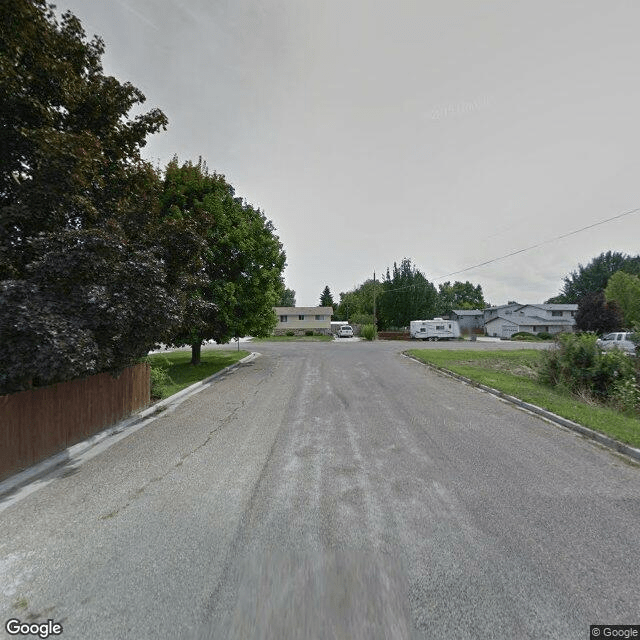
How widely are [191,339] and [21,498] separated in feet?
29.8

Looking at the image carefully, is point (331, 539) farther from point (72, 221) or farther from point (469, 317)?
point (469, 317)

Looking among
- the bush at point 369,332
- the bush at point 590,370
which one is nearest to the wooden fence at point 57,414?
the bush at point 590,370

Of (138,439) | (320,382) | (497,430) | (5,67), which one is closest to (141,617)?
(138,439)

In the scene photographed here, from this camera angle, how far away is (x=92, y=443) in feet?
18.1

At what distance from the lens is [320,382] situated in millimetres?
11047

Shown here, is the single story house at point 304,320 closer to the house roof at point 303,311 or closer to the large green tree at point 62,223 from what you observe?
the house roof at point 303,311

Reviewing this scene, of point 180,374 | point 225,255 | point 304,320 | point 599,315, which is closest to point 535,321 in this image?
point 599,315

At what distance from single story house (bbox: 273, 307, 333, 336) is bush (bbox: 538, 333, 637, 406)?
4119cm

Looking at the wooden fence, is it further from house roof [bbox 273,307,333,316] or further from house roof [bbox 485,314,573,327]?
house roof [bbox 485,314,573,327]

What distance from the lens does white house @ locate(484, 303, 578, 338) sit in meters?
50.2

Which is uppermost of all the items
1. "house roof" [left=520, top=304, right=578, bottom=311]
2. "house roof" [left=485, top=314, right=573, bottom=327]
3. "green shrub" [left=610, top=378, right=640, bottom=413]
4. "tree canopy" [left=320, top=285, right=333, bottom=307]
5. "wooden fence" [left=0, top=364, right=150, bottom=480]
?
"tree canopy" [left=320, top=285, right=333, bottom=307]

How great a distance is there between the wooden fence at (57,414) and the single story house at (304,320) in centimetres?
4388

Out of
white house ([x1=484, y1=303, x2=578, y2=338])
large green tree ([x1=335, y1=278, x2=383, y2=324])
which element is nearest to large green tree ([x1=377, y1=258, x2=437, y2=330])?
large green tree ([x1=335, y1=278, x2=383, y2=324])

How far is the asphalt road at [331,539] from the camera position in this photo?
7.25ft
